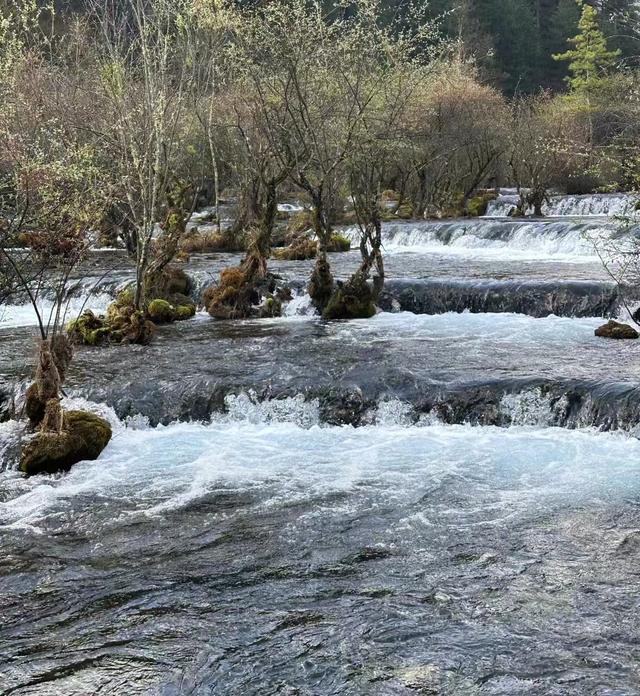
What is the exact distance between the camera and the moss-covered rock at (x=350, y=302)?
18.0 meters

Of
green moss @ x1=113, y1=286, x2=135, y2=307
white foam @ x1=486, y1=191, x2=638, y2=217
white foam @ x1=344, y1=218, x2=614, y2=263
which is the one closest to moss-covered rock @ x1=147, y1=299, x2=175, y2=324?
green moss @ x1=113, y1=286, x2=135, y2=307

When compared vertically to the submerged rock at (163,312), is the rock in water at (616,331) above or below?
below

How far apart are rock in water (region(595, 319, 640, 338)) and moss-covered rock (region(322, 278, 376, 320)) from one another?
17.1ft

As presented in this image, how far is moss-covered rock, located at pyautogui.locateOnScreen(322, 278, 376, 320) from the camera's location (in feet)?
59.1

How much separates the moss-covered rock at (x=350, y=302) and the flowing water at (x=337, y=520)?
144cm

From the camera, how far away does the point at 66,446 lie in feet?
32.8

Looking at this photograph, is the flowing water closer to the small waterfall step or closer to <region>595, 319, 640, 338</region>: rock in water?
<region>595, 319, 640, 338</region>: rock in water

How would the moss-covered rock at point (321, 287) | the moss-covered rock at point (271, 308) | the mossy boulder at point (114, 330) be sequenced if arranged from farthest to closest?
the moss-covered rock at point (271, 308), the moss-covered rock at point (321, 287), the mossy boulder at point (114, 330)

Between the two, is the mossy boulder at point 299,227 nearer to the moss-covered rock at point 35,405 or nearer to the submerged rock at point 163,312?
the submerged rock at point 163,312

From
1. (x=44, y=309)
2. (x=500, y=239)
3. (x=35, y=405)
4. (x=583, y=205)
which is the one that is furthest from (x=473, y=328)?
(x=583, y=205)

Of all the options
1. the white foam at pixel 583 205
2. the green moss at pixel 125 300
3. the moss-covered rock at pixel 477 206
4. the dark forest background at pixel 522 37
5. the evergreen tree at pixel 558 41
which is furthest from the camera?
the evergreen tree at pixel 558 41

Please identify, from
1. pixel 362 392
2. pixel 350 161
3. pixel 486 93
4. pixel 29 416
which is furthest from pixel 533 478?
pixel 486 93

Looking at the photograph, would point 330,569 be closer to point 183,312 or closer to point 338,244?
point 183,312

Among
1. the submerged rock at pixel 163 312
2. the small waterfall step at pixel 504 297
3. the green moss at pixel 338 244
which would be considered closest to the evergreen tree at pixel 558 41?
the green moss at pixel 338 244
